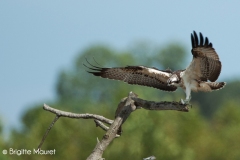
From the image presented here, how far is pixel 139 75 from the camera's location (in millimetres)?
16500

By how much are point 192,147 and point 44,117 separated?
9.13 m

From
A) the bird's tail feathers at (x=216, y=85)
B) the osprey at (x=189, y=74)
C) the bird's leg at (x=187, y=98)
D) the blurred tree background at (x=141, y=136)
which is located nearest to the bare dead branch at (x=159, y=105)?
the bird's leg at (x=187, y=98)

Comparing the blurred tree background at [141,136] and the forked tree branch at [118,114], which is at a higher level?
the forked tree branch at [118,114]

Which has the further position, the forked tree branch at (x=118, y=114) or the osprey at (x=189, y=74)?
the osprey at (x=189, y=74)

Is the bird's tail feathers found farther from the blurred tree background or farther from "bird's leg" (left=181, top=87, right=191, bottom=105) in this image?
the blurred tree background

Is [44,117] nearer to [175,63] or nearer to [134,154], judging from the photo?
[134,154]

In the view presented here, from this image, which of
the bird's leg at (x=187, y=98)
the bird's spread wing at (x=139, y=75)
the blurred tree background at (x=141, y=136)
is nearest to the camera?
the bird's leg at (x=187, y=98)

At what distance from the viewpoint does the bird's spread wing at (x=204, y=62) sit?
50.2 ft

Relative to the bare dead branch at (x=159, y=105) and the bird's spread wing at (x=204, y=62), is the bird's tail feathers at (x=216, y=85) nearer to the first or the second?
the bird's spread wing at (x=204, y=62)

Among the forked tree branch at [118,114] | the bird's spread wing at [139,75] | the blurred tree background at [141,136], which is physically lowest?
the blurred tree background at [141,136]

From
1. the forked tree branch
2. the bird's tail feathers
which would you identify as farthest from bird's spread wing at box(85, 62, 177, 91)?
the forked tree branch

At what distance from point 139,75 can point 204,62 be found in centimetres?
142

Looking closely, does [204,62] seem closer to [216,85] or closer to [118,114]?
[216,85]

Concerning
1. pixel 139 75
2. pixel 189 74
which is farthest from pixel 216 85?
pixel 139 75
